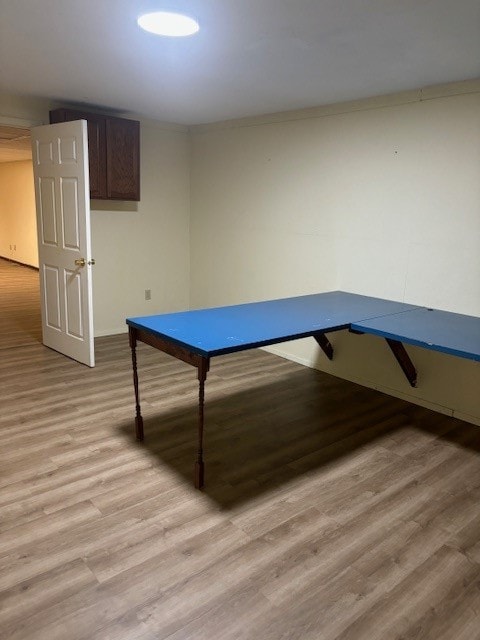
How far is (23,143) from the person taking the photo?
618 cm

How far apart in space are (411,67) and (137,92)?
2.00 meters

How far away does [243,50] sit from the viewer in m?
2.53

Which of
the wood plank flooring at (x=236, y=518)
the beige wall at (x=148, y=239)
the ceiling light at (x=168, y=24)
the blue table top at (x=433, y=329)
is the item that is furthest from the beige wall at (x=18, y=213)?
the blue table top at (x=433, y=329)

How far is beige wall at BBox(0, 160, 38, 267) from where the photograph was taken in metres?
8.73

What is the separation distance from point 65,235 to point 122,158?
104 centimetres

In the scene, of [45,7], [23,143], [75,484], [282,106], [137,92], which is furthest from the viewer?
[23,143]

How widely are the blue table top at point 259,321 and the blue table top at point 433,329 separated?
0.12 m

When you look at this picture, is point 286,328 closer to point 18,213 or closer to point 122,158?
point 122,158

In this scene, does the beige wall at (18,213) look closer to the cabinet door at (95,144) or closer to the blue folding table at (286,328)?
the cabinet door at (95,144)

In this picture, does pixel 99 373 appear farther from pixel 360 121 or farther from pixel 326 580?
pixel 360 121

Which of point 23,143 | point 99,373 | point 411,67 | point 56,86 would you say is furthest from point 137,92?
point 23,143

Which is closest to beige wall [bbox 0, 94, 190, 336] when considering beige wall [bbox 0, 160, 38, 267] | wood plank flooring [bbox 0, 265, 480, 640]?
wood plank flooring [bbox 0, 265, 480, 640]

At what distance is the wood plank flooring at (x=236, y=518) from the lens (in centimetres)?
167

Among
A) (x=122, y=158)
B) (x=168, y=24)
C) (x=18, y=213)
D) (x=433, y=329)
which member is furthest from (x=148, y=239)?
(x=18, y=213)
